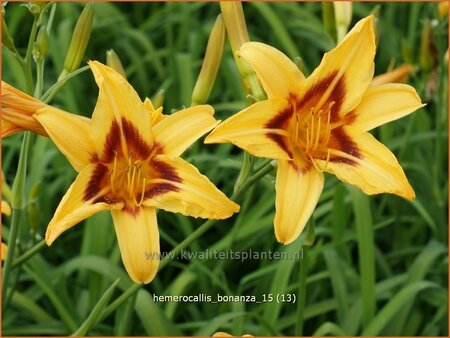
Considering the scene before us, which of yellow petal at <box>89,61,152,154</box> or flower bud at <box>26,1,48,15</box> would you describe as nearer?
yellow petal at <box>89,61,152,154</box>

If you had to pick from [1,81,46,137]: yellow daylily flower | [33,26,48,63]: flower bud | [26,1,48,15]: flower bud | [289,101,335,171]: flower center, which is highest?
[26,1,48,15]: flower bud

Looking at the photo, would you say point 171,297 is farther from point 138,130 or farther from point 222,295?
point 138,130

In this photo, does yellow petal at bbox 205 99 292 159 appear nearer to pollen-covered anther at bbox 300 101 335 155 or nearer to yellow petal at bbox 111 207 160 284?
pollen-covered anther at bbox 300 101 335 155

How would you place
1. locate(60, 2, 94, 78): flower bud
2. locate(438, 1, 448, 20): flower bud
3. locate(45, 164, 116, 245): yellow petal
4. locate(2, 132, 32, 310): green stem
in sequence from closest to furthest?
locate(45, 164, 116, 245): yellow petal < locate(2, 132, 32, 310): green stem < locate(60, 2, 94, 78): flower bud < locate(438, 1, 448, 20): flower bud

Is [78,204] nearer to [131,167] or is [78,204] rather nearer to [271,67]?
[131,167]

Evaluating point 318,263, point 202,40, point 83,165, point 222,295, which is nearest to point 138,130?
point 83,165

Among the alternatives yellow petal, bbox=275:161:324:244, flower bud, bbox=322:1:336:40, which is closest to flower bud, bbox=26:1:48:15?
yellow petal, bbox=275:161:324:244
